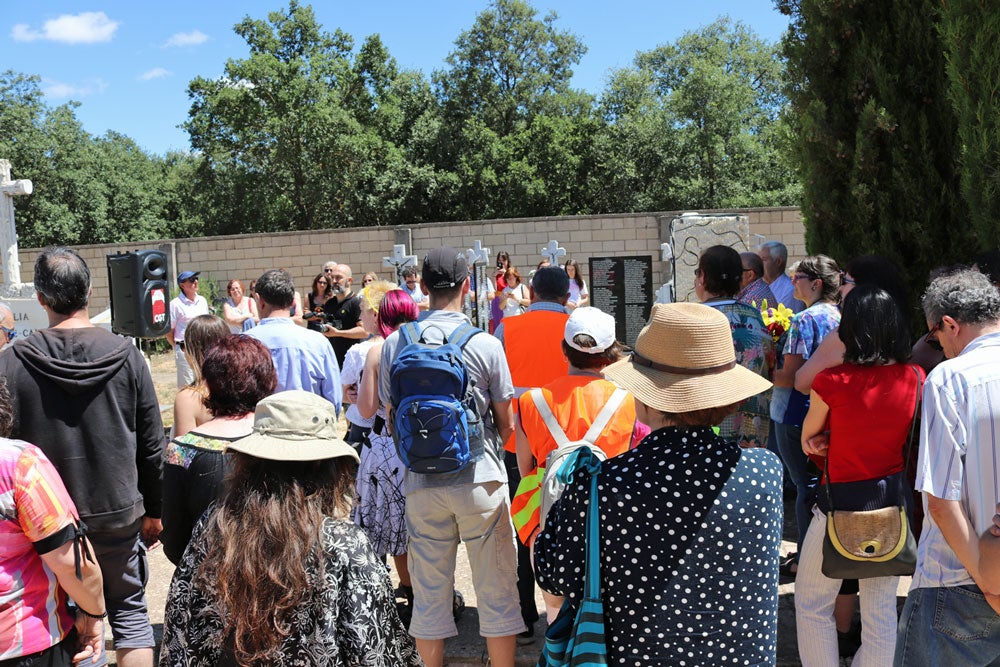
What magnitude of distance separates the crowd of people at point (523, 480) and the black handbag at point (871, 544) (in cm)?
2

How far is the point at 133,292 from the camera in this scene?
6988 mm

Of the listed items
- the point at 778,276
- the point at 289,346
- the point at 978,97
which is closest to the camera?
the point at 978,97

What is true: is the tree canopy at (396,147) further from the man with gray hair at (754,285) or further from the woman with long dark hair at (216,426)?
the woman with long dark hair at (216,426)

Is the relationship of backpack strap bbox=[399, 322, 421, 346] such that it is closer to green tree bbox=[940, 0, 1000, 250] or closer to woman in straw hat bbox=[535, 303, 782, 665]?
woman in straw hat bbox=[535, 303, 782, 665]

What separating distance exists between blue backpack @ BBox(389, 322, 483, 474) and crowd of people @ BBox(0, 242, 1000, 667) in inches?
0.7

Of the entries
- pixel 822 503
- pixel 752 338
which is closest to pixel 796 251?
pixel 752 338

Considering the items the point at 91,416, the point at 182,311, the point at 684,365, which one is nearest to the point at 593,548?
the point at 684,365

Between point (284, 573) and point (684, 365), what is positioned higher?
point (684, 365)

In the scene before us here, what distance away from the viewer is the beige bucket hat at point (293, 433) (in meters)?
1.93

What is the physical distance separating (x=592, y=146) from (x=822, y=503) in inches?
1191

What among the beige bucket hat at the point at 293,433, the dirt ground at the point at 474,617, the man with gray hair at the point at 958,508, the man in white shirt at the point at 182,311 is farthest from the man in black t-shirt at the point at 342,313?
the man with gray hair at the point at 958,508

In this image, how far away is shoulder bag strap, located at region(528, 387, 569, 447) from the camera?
3.09 metres

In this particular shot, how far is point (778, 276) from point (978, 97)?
2.18m

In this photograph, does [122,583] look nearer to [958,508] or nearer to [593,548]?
[593,548]
